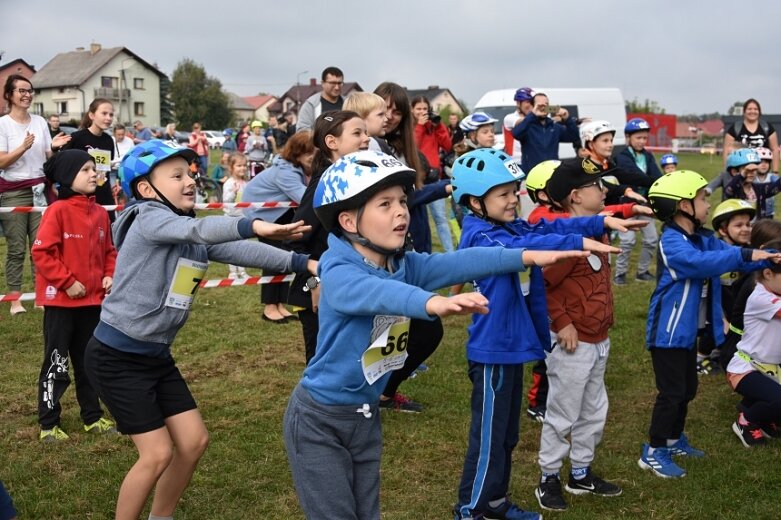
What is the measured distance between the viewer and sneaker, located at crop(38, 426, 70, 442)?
5.73 meters

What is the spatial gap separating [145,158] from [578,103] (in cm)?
1959

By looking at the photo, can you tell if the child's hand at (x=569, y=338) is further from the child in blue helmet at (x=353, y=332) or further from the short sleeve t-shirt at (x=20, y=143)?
the short sleeve t-shirt at (x=20, y=143)

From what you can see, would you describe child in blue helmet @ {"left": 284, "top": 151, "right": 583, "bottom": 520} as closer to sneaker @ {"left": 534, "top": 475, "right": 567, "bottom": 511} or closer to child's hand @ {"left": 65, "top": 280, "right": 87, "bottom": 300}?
sneaker @ {"left": 534, "top": 475, "right": 567, "bottom": 511}

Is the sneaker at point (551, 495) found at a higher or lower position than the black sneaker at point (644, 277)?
lower

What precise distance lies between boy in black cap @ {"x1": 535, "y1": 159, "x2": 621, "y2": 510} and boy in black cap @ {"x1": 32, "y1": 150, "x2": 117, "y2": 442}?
10.1 ft

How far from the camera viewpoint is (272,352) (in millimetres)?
8047

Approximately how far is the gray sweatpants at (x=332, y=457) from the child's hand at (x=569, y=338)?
172 cm

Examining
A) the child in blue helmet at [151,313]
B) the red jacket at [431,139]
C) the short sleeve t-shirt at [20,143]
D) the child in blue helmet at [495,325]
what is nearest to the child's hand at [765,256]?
the child in blue helmet at [495,325]

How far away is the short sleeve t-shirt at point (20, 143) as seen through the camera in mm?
8602

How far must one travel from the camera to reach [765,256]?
4.64 meters

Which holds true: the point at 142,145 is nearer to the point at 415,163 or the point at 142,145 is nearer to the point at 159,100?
the point at 415,163

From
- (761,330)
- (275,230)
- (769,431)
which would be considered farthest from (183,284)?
(769,431)

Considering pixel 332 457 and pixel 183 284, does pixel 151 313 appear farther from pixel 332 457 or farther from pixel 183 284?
pixel 332 457

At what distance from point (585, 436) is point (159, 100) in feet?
323
